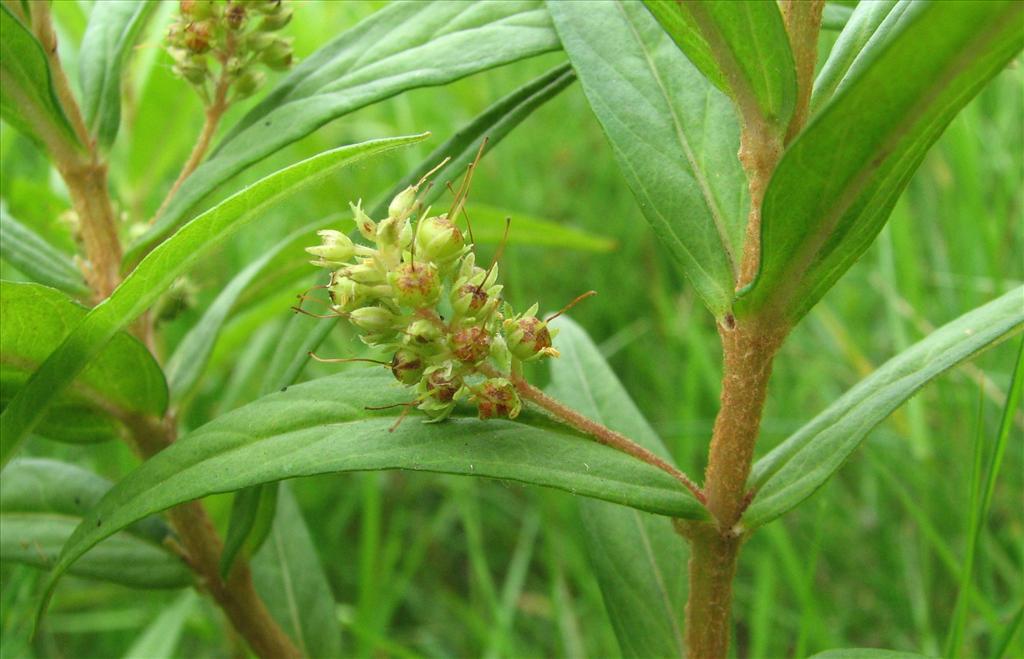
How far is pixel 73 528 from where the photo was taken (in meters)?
1.55

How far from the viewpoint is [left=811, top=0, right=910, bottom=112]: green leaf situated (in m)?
1.17

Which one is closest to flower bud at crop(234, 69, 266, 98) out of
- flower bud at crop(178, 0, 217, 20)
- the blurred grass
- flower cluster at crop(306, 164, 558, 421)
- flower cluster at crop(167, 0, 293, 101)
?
flower cluster at crop(167, 0, 293, 101)

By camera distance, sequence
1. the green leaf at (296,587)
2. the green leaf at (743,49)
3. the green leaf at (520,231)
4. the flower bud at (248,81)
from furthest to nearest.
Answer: the green leaf at (520,231)
the green leaf at (296,587)
the flower bud at (248,81)
the green leaf at (743,49)

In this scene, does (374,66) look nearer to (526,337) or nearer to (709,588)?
(526,337)

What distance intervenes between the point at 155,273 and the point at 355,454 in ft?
1.00

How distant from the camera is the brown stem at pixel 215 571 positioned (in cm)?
150

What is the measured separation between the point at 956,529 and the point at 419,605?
4.70ft

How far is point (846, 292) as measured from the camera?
3314mm

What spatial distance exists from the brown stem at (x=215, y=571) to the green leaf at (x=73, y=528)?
0.04 m

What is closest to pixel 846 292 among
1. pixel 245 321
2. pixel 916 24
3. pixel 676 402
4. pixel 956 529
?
pixel 676 402

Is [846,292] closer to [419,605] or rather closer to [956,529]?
[956,529]

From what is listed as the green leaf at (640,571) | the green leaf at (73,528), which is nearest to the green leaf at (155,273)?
the green leaf at (73,528)

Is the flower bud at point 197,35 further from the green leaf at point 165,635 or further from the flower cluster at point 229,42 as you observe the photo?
the green leaf at point 165,635

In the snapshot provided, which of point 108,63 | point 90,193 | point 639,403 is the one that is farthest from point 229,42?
point 639,403
